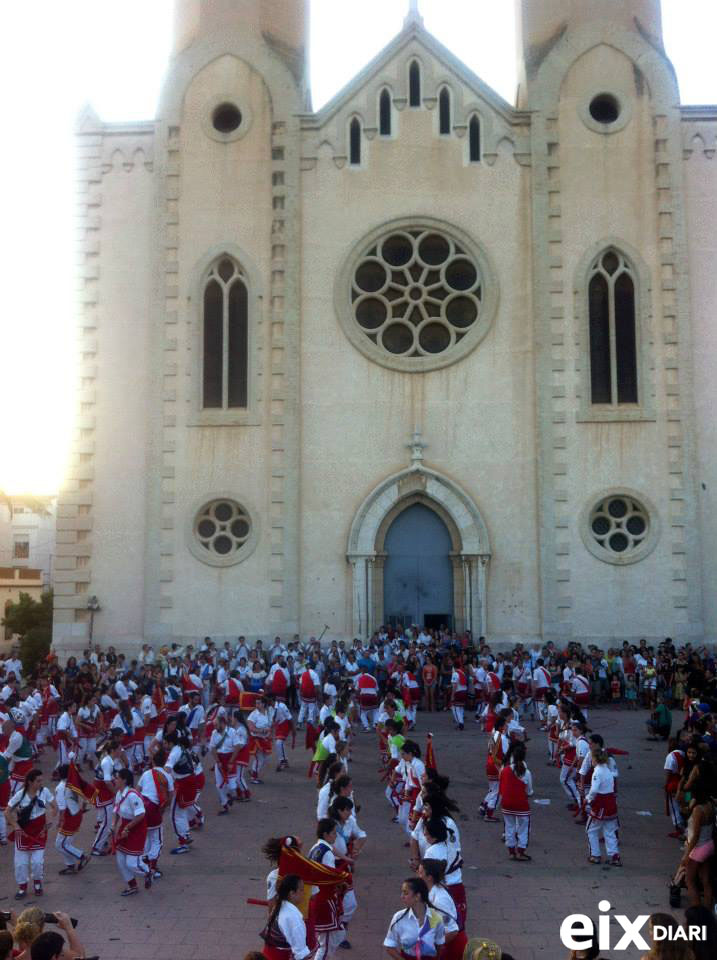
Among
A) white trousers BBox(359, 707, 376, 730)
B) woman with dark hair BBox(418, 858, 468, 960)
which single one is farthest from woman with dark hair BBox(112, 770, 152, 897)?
white trousers BBox(359, 707, 376, 730)

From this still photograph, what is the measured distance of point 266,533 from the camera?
2884cm

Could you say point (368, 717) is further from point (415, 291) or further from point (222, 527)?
point (415, 291)

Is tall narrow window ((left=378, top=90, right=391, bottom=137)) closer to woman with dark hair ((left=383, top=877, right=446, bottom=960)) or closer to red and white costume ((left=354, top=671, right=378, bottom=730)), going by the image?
red and white costume ((left=354, top=671, right=378, bottom=730))

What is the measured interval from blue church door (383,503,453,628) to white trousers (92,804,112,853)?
1583cm

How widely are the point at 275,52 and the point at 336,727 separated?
23148 millimetres

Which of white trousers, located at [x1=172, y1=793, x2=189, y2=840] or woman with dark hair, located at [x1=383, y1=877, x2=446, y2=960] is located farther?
white trousers, located at [x1=172, y1=793, x2=189, y2=840]

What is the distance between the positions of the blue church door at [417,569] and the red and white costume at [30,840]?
57.5ft

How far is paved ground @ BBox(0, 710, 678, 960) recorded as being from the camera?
35.2 ft

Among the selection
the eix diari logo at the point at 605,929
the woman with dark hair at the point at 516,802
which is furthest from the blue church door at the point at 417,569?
the eix diari logo at the point at 605,929

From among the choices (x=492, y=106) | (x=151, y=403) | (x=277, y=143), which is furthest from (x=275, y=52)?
(x=151, y=403)

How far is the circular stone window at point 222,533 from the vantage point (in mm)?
28844

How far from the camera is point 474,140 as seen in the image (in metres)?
30.4

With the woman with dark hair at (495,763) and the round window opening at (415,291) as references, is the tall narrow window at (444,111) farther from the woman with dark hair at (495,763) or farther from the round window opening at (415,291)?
the woman with dark hair at (495,763)

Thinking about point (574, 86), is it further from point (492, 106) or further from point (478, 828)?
point (478, 828)
